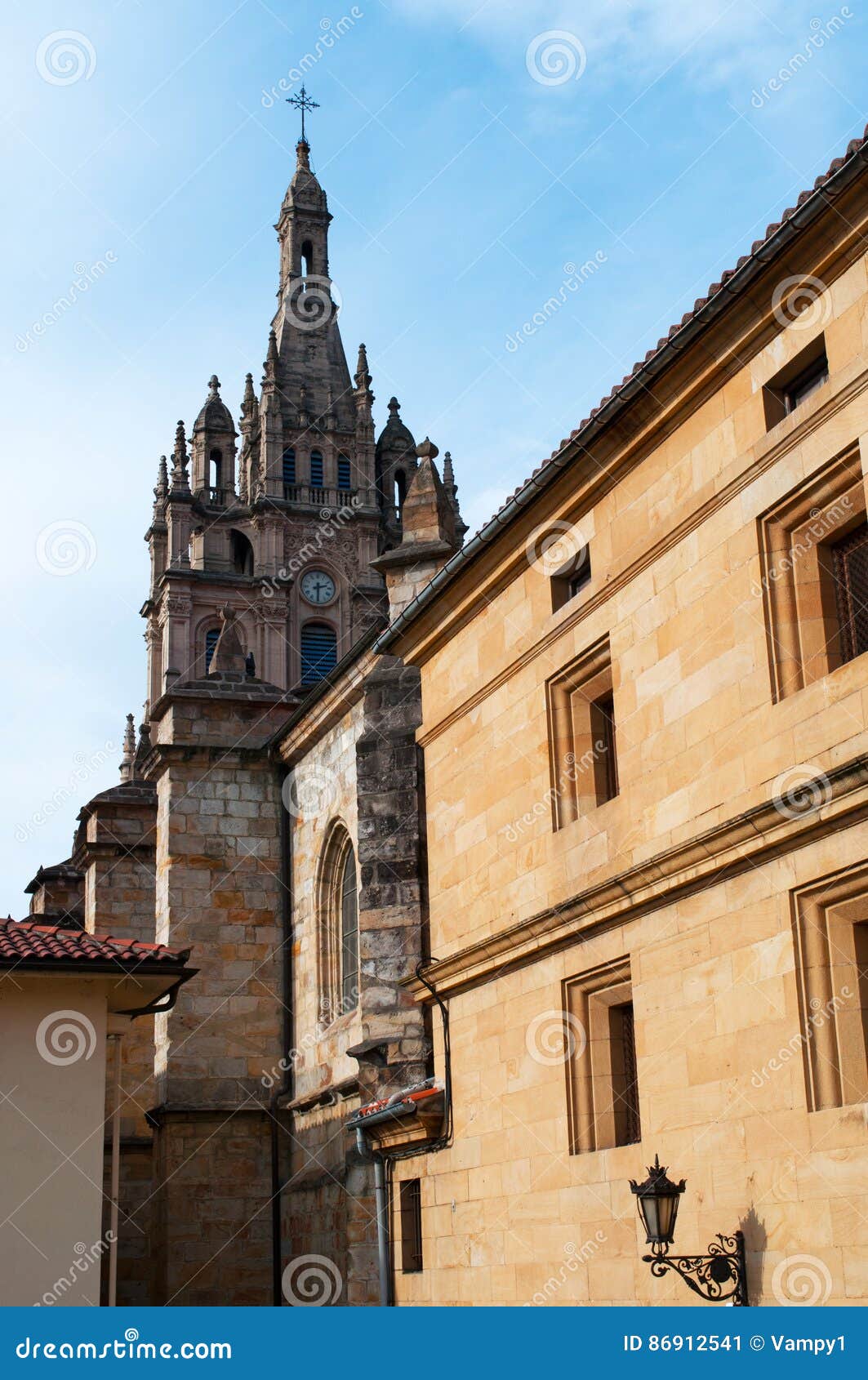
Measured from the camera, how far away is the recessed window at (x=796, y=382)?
415 inches

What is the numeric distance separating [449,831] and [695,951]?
490 cm

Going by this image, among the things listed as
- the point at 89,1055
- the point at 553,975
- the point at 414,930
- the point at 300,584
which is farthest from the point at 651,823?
the point at 300,584

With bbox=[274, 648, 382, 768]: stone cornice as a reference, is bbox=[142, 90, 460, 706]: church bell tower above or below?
above

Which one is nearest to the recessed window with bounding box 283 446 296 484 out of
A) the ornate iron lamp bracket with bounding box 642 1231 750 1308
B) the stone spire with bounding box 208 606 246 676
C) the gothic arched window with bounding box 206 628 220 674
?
the gothic arched window with bounding box 206 628 220 674

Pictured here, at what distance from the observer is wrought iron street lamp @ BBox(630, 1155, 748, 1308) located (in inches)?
399

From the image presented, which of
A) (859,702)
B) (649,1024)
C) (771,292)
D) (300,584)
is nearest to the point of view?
(859,702)

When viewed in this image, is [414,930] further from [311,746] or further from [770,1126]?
[770,1126]

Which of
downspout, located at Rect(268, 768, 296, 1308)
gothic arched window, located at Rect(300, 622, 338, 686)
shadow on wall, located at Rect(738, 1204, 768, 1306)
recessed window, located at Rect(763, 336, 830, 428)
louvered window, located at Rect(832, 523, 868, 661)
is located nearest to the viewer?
shadow on wall, located at Rect(738, 1204, 768, 1306)

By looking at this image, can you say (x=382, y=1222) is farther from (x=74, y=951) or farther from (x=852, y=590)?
(x=852, y=590)

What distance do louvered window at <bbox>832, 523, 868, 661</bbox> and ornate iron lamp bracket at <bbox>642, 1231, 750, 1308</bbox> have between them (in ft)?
12.1

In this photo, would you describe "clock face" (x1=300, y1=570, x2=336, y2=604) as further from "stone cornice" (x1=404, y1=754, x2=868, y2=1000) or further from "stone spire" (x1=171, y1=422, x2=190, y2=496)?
"stone cornice" (x1=404, y1=754, x2=868, y2=1000)

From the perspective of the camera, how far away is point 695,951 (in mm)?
11031

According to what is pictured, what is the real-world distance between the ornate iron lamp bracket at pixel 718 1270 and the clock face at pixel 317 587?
205 feet

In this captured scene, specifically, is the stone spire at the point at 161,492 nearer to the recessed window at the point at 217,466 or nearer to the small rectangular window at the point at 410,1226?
the recessed window at the point at 217,466
